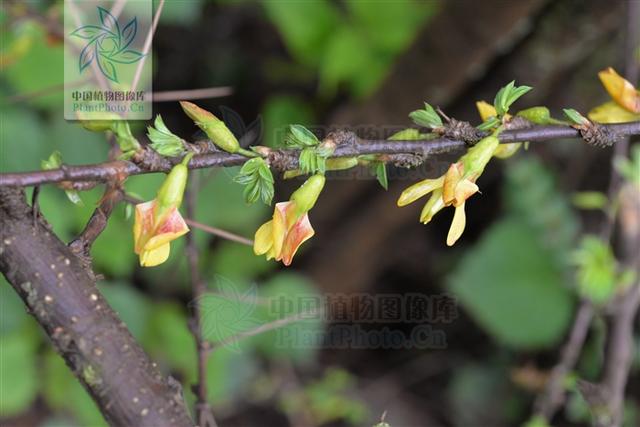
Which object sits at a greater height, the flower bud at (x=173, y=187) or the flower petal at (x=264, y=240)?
the flower bud at (x=173, y=187)

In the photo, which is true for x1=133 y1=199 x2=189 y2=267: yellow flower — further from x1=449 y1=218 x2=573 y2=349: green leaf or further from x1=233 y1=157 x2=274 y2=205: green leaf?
x1=449 y1=218 x2=573 y2=349: green leaf

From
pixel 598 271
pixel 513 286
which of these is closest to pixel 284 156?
pixel 598 271

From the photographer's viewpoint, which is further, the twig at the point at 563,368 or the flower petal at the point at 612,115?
the twig at the point at 563,368

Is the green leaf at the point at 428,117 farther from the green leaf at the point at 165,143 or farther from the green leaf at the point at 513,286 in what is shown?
the green leaf at the point at 513,286

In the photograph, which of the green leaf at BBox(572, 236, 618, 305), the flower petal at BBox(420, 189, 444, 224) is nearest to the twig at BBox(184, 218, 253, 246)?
the flower petal at BBox(420, 189, 444, 224)

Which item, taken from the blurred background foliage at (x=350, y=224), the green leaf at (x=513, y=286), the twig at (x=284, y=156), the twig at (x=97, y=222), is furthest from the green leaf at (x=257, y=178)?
the green leaf at (x=513, y=286)

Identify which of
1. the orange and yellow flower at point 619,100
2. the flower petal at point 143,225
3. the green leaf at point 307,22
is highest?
the green leaf at point 307,22

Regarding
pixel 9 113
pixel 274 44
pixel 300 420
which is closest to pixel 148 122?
pixel 9 113
